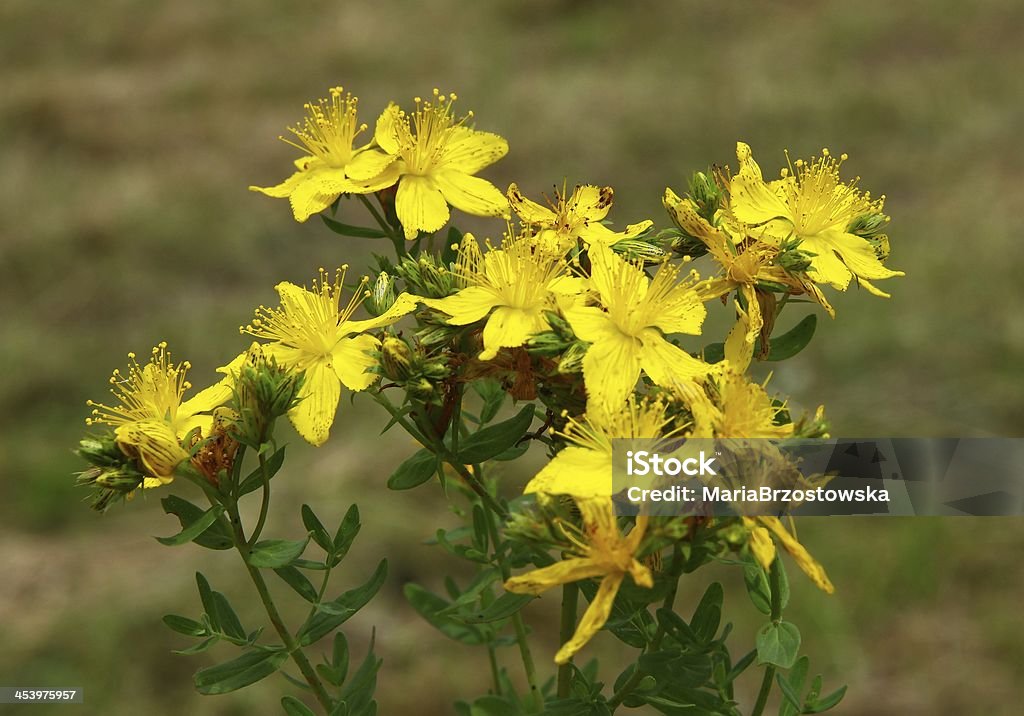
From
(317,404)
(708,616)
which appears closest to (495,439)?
(317,404)

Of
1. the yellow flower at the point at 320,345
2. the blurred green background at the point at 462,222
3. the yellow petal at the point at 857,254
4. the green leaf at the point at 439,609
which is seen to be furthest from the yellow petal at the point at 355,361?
the blurred green background at the point at 462,222

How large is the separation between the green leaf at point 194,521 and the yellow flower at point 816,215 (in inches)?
28.5

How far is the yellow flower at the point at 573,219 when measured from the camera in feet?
4.11

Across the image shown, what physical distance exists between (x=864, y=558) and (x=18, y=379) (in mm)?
3274

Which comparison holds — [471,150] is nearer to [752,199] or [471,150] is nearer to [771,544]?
[752,199]

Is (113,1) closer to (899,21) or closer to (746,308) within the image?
(899,21)

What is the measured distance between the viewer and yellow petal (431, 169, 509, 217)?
1.33m

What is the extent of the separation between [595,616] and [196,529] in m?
0.44

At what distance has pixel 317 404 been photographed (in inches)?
46.3

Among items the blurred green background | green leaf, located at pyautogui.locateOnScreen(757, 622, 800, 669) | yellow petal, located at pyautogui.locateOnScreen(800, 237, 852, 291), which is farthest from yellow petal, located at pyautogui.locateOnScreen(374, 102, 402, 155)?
the blurred green background

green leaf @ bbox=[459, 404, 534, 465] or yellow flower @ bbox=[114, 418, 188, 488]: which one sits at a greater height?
green leaf @ bbox=[459, 404, 534, 465]

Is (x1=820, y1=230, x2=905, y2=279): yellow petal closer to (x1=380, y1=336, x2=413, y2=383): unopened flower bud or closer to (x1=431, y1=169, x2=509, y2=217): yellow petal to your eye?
(x1=431, y1=169, x2=509, y2=217): yellow petal

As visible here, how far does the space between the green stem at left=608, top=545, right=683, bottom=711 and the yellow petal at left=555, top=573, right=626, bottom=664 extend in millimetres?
53

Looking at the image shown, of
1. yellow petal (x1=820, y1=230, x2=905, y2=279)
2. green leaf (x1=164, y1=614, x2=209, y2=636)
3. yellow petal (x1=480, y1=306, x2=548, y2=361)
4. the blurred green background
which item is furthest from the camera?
the blurred green background
